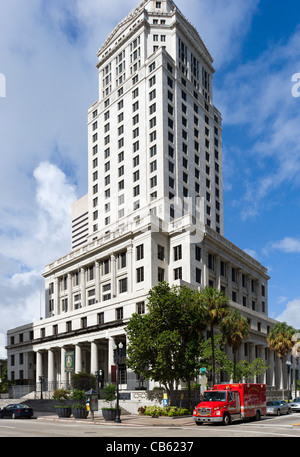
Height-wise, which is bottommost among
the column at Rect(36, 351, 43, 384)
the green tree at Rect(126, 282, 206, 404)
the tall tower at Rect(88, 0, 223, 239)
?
the column at Rect(36, 351, 43, 384)

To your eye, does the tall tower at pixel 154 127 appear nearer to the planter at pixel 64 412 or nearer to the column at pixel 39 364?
the column at pixel 39 364

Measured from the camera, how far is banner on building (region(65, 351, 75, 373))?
238ft

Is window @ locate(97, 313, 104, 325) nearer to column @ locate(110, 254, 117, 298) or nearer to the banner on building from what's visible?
column @ locate(110, 254, 117, 298)

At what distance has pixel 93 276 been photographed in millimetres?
78812

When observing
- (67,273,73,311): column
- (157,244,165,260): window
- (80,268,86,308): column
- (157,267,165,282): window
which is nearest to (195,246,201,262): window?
(157,244,165,260): window

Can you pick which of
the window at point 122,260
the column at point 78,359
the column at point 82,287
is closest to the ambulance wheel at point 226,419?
the window at point 122,260

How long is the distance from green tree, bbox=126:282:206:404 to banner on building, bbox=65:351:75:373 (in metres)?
26.9

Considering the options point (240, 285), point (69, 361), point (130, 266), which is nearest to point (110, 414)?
point (130, 266)

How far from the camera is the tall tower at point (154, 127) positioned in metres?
83.2

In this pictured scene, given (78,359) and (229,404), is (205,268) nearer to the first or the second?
(78,359)

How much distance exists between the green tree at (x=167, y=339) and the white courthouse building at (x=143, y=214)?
12903 millimetres

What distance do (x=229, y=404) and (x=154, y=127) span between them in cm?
5871
